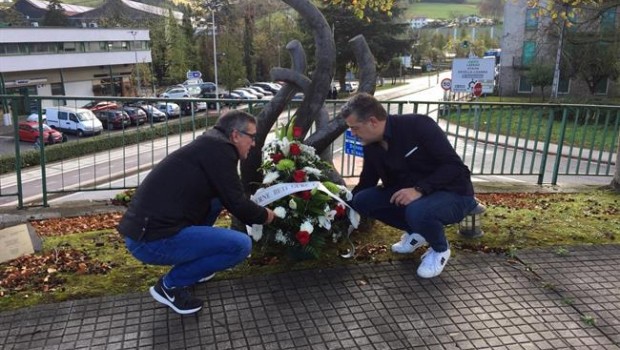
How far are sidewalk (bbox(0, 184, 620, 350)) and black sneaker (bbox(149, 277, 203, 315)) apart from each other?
4cm

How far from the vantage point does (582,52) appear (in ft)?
113

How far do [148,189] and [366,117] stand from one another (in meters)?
1.45

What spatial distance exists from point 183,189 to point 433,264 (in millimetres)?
1851

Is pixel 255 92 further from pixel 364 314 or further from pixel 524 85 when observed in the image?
pixel 364 314

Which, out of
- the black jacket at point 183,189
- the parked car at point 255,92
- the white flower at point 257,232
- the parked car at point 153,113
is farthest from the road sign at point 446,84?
the black jacket at point 183,189

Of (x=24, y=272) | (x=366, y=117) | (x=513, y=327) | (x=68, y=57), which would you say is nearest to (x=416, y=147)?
(x=366, y=117)

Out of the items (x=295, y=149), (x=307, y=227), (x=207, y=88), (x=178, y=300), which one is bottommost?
(x=207, y=88)

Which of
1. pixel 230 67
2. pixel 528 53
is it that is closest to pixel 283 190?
pixel 528 53

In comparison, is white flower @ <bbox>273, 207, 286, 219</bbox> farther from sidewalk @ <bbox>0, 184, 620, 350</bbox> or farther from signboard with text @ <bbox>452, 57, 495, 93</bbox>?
signboard with text @ <bbox>452, 57, 495, 93</bbox>

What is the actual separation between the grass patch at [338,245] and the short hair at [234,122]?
1151 mm

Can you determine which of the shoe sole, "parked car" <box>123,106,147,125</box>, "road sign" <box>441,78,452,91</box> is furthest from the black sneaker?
"road sign" <box>441,78,452,91</box>

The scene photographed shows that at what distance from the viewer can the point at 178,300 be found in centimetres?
327

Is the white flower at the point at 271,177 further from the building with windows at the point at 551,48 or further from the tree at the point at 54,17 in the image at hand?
the tree at the point at 54,17

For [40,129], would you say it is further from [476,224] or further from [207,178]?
[476,224]
